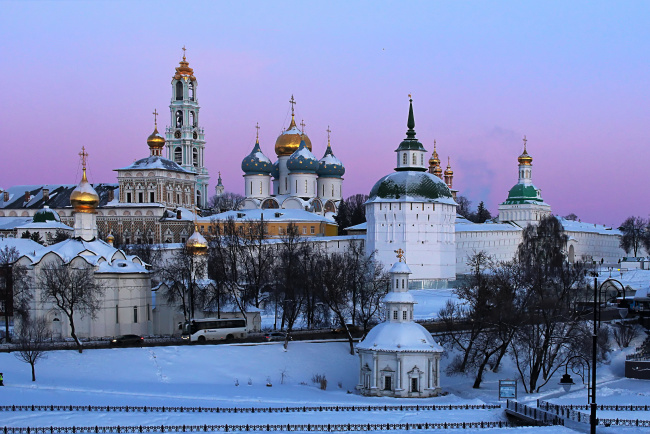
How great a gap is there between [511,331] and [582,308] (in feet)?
36.8

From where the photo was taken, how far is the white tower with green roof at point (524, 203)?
301ft

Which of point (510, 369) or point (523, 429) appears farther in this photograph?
point (510, 369)

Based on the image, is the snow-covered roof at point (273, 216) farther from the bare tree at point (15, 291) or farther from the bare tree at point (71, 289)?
the bare tree at point (71, 289)

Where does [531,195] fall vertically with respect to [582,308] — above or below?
above

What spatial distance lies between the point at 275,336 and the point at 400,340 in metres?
8.59

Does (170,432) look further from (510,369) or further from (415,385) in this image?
(510,369)

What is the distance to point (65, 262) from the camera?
45.4m

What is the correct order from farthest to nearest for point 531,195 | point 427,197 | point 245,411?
point 531,195
point 427,197
point 245,411

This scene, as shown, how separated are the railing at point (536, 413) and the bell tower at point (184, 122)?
220 feet

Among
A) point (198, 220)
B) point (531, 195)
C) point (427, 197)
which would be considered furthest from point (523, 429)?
point (531, 195)

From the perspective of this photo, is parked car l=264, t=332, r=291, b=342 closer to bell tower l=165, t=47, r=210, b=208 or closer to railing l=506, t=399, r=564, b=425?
railing l=506, t=399, r=564, b=425

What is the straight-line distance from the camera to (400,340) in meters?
38.3

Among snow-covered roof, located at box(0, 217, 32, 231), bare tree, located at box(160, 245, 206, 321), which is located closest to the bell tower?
snow-covered roof, located at box(0, 217, 32, 231)

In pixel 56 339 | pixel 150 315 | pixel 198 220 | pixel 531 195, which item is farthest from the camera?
pixel 531 195
